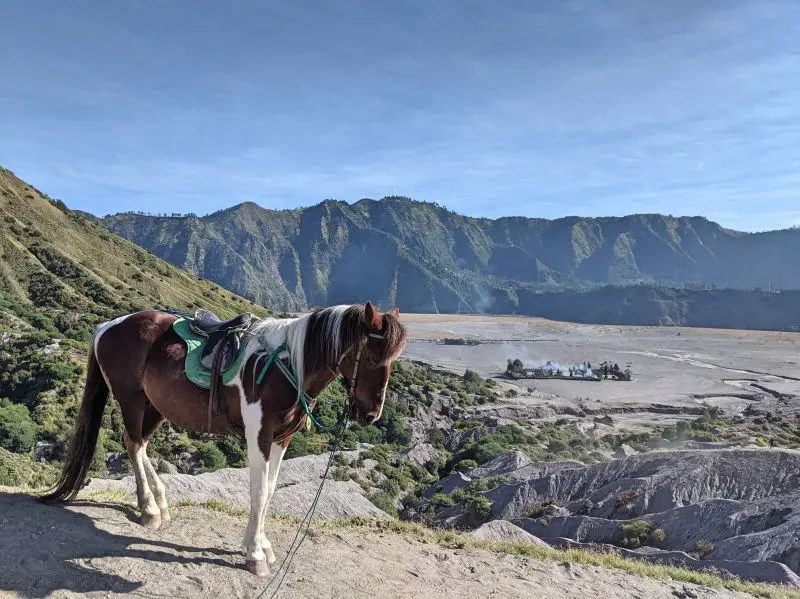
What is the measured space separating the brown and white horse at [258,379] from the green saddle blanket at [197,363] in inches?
2.2

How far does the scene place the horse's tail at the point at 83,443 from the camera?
520cm

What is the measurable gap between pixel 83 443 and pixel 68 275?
39561 mm

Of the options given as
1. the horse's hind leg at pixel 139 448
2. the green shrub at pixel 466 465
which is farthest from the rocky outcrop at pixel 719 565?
the green shrub at pixel 466 465

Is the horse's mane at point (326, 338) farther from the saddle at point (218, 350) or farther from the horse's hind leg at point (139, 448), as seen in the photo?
the horse's hind leg at point (139, 448)

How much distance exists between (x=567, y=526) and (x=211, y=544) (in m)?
16.1

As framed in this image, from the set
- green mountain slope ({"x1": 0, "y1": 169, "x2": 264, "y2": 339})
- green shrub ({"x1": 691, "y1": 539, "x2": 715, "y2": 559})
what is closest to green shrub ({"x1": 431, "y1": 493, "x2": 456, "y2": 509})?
green shrub ({"x1": 691, "y1": 539, "x2": 715, "y2": 559})

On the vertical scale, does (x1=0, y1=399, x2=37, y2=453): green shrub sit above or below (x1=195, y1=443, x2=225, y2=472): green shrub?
above

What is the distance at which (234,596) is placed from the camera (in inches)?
163

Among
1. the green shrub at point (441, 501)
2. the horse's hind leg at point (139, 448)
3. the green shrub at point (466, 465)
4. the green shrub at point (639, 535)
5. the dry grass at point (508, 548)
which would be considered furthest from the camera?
the green shrub at point (466, 465)

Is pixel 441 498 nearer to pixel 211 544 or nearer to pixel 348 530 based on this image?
pixel 348 530

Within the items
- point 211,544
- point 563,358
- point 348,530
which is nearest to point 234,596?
point 211,544

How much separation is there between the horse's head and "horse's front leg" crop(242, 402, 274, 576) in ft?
2.67

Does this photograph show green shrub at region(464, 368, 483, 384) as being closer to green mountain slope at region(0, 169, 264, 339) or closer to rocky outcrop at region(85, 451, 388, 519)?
green mountain slope at region(0, 169, 264, 339)

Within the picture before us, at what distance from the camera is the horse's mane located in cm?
422
